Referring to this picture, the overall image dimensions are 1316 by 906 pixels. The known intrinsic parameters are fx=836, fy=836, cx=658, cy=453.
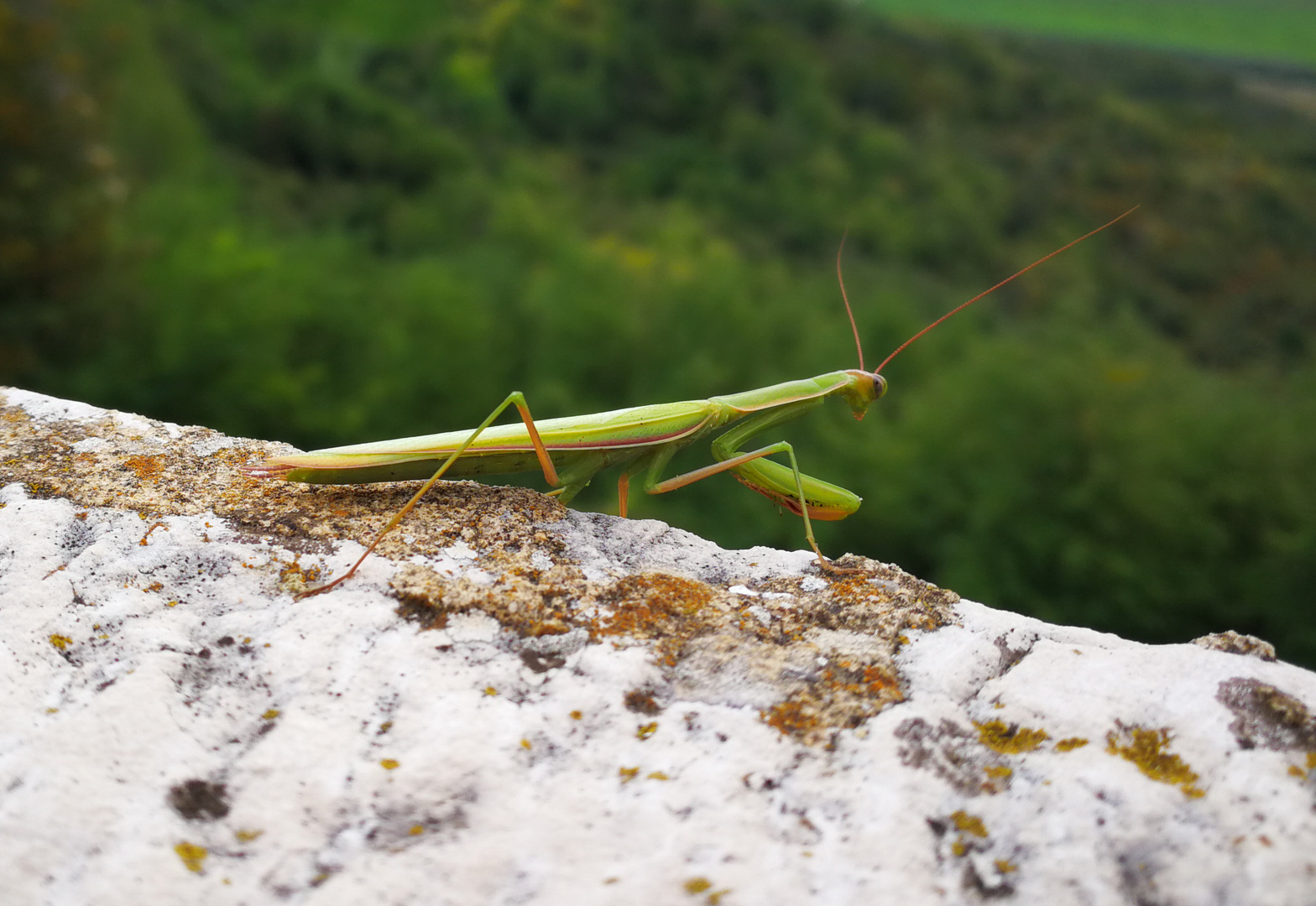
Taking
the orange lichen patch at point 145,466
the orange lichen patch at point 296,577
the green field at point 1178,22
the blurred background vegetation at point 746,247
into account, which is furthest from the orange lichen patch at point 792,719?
the green field at point 1178,22

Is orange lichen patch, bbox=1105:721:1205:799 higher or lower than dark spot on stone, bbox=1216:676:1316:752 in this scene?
lower

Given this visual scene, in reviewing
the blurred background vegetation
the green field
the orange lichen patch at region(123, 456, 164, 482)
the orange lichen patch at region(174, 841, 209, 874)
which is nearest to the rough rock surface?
the orange lichen patch at region(174, 841, 209, 874)

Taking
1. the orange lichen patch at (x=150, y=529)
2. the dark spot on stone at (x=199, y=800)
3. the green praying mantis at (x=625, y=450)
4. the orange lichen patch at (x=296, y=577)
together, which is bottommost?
the green praying mantis at (x=625, y=450)

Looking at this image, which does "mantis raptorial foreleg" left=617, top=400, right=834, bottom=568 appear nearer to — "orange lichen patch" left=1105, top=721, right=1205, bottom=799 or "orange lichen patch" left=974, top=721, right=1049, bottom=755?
"orange lichen patch" left=974, top=721, right=1049, bottom=755

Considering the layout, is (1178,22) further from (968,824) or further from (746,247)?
(968,824)

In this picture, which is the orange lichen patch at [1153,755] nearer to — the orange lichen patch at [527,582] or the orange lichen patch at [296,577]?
the orange lichen patch at [527,582]

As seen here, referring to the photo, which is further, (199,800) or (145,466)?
(145,466)

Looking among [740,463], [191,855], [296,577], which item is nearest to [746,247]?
[740,463]
